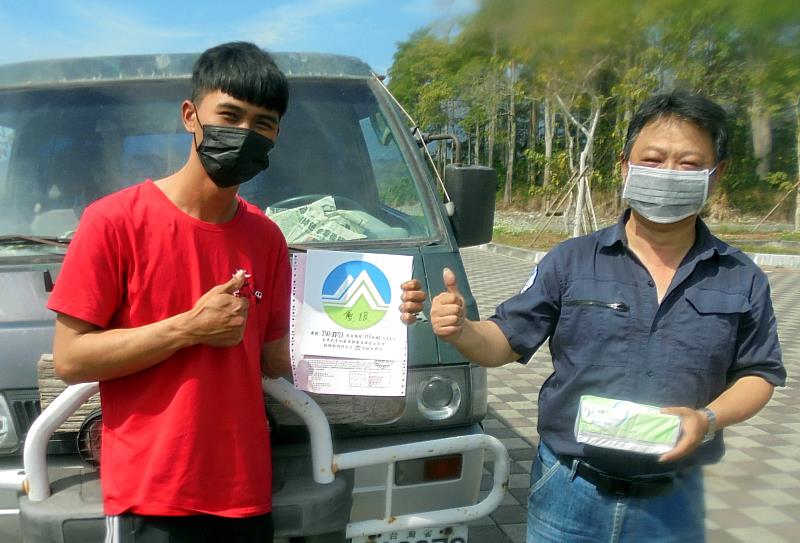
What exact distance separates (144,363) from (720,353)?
4.56 feet

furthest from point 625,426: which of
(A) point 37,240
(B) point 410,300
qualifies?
(A) point 37,240

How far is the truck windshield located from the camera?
2.99 m

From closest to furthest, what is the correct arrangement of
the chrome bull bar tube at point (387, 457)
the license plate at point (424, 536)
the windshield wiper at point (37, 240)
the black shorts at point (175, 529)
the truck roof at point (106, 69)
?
the black shorts at point (175, 529)
the chrome bull bar tube at point (387, 457)
the license plate at point (424, 536)
the windshield wiper at point (37, 240)
the truck roof at point (106, 69)

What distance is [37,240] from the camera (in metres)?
2.69

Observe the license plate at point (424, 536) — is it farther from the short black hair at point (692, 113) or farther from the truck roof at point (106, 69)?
the truck roof at point (106, 69)

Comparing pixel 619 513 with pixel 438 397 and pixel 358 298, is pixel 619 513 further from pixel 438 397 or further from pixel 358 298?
pixel 358 298

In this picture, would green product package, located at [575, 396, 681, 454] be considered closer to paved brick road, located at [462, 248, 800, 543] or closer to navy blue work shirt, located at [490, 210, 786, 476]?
navy blue work shirt, located at [490, 210, 786, 476]

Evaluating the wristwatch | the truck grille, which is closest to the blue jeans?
the wristwatch

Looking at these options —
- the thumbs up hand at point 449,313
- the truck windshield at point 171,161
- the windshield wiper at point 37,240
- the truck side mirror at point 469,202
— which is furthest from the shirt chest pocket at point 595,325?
the windshield wiper at point 37,240

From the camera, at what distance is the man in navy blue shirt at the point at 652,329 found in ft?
6.01

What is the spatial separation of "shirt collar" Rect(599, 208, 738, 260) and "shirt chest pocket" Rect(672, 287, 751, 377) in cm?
11

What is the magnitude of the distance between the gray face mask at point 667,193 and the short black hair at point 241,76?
93cm

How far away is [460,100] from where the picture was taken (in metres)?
34.4

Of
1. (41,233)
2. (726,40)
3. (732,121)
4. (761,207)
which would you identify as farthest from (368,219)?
(761,207)
